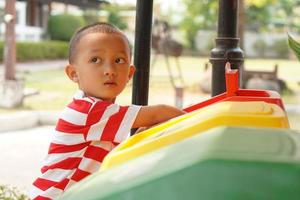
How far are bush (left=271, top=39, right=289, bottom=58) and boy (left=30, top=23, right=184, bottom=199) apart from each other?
2320 cm

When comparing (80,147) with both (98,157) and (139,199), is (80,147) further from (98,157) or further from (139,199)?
(139,199)

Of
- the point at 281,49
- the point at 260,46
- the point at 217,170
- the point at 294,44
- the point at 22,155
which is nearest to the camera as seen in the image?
the point at 217,170

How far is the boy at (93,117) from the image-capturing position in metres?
1.29

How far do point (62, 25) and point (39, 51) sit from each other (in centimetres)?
358

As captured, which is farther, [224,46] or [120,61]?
[224,46]

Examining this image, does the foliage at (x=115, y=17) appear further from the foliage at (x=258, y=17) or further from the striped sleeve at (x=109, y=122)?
the striped sleeve at (x=109, y=122)

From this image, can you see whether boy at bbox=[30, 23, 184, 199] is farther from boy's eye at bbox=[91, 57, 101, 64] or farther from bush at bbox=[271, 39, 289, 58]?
bush at bbox=[271, 39, 289, 58]

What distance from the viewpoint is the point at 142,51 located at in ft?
6.38

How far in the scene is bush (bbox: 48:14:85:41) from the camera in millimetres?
20969

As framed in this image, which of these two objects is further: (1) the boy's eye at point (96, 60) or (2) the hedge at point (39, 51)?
(2) the hedge at point (39, 51)

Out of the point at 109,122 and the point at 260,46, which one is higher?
the point at 109,122

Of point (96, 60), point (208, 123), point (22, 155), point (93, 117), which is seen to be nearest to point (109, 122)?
point (93, 117)

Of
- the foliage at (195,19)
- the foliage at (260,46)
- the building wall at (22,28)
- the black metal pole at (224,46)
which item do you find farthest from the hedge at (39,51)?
the black metal pole at (224,46)

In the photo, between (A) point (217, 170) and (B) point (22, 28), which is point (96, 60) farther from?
(B) point (22, 28)
